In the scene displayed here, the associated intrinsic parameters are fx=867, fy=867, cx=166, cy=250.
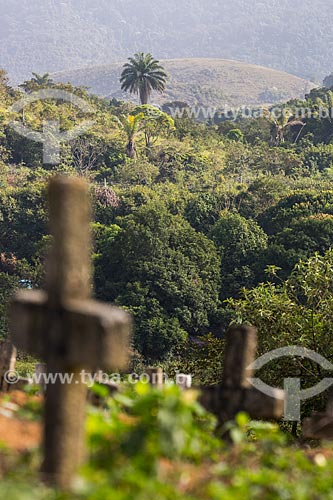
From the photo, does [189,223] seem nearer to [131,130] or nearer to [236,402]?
[131,130]

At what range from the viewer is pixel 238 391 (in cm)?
610

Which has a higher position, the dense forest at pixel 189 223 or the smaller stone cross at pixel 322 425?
the dense forest at pixel 189 223

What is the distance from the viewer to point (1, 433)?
5.42m

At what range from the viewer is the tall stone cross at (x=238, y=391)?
5785mm

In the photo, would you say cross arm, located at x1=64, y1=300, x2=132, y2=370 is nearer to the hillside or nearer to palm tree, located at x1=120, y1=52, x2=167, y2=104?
palm tree, located at x1=120, y1=52, x2=167, y2=104

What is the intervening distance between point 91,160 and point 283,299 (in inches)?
1672

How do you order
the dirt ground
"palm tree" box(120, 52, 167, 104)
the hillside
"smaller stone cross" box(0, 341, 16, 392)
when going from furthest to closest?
the hillside
"palm tree" box(120, 52, 167, 104)
"smaller stone cross" box(0, 341, 16, 392)
the dirt ground

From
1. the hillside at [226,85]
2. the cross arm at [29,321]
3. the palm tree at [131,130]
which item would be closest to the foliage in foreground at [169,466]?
the cross arm at [29,321]

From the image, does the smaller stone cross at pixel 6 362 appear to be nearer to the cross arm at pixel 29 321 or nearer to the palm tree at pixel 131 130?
the cross arm at pixel 29 321

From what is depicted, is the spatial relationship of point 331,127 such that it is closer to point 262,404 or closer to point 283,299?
point 283,299

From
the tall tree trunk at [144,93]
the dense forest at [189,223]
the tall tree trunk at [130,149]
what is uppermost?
the tall tree trunk at [144,93]

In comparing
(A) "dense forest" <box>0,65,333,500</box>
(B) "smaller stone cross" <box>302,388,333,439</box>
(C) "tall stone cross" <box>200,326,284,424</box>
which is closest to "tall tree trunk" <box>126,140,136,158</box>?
(A) "dense forest" <box>0,65,333,500</box>

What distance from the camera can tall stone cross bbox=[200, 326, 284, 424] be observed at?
5.79 m

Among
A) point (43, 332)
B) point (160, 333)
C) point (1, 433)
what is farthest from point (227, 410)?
point (160, 333)
